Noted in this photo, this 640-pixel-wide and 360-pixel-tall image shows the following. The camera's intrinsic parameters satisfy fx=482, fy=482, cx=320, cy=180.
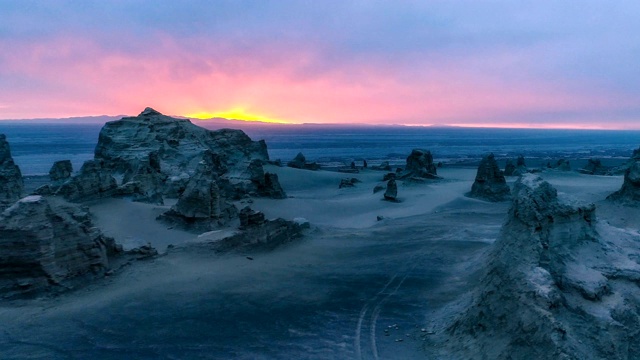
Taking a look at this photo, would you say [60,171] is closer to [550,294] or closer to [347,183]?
[347,183]

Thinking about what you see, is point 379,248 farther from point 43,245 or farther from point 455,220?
point 43,245

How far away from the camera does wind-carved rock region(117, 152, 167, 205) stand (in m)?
20.4

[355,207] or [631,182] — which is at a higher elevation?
[631,182]

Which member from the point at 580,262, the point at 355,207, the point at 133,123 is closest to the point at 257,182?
the point at 355,207

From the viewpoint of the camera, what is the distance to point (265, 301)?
1045cm

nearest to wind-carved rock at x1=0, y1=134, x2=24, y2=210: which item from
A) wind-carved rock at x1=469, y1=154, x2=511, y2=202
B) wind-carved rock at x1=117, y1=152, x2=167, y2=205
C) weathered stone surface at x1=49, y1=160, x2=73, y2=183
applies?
weathered stone surface at x1=49, y1=160, x2=73, y2=183

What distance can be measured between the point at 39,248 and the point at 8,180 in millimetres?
11925

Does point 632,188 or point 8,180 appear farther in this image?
point 8,180

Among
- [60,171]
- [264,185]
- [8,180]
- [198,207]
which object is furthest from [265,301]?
[60,171]

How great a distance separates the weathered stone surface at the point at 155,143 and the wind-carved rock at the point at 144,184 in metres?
1.59

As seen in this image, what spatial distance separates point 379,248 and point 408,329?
5774mm

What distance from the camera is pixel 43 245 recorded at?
10234mm

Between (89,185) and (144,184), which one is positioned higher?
(89,185)

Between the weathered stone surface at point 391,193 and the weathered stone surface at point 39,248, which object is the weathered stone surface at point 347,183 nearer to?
the weathered stone surface at point 391,193
